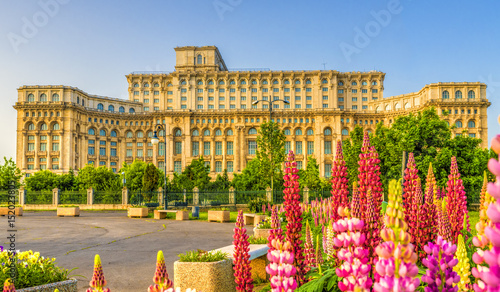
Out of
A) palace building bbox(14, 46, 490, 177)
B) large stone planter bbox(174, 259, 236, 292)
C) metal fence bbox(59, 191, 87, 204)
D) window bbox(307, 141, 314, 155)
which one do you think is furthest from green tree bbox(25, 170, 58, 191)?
large stone planter bbox(174, 259, 236, 292)

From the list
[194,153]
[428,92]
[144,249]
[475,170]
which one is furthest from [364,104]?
[144,249]

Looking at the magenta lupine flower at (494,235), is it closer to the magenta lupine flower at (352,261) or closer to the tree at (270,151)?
the magenta lupine flower at (352,261)

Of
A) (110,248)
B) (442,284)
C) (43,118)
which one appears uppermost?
(43,118)

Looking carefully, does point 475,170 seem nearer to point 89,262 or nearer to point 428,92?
point 89,262

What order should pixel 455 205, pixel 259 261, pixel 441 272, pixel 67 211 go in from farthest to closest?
pixel 67 211, pixel 259 261, pixel 455 205, pixel 441 272

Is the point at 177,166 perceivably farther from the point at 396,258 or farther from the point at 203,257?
the point at 396,258

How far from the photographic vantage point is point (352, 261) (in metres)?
2.43

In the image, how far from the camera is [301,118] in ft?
340

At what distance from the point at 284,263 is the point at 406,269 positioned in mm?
1185

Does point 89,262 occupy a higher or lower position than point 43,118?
lower

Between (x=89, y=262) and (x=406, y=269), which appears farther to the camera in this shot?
(x=89, y=262)

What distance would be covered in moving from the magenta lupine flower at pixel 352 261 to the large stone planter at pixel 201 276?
5.02 m

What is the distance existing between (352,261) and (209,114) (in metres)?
102

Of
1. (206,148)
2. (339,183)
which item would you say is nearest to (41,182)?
(206,148)
